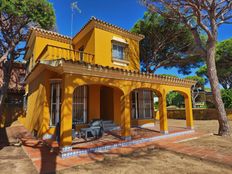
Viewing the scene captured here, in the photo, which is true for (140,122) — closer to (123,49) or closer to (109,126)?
(109,126)

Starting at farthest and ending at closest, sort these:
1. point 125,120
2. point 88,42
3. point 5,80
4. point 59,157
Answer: point 5,80 < point 88,42 < point 125,120 < point 59,157

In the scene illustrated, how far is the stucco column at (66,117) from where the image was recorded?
637 centimetres

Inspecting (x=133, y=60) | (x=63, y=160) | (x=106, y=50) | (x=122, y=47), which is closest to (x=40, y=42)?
(x=106, y=50)

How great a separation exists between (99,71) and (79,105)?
11.2 ft

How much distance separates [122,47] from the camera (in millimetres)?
13211

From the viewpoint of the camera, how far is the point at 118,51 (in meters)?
12.9

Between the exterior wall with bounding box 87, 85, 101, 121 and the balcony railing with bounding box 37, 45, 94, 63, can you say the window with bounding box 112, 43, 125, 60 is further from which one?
the exterior wall with bounding box 87, 85, 101, 121

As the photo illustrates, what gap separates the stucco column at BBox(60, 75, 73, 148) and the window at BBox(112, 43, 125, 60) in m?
6.53

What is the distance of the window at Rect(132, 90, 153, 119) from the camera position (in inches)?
520

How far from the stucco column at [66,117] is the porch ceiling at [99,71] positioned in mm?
509

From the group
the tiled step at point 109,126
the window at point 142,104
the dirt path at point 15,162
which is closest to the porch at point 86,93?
the tiled step at point 109,126

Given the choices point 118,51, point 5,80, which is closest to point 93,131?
point 118,51

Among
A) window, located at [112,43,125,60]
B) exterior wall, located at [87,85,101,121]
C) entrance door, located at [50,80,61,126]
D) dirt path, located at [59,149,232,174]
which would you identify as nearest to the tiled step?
exterior wall, located at [87,85,101,121]

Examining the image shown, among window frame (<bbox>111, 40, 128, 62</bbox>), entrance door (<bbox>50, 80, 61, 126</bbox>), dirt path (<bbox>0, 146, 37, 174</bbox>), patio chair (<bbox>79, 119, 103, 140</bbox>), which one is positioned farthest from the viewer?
window frame (<bbox>111, 40, 128, 62</bbox>)
